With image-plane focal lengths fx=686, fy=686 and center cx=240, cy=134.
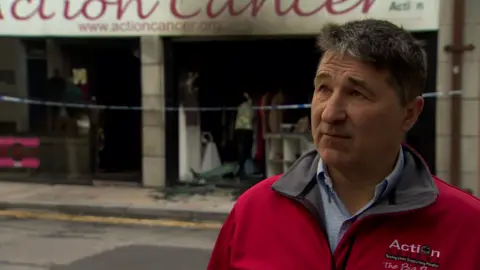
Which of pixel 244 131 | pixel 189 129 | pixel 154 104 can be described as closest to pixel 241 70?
pixel 244 131

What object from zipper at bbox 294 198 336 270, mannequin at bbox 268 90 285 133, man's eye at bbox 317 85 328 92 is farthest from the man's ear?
mannequin at bbox 268 90 285 133

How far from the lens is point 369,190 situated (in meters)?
1.87

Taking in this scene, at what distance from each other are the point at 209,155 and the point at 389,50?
10.5 metres

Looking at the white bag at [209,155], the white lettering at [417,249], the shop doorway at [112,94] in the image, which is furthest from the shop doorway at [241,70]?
the white lettering at [417,249]

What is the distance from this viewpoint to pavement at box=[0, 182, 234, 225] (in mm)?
9609

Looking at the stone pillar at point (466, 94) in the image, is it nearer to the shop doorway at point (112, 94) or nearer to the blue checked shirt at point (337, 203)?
the shop doorway at point (112, 94)

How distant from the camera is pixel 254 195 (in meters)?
2.02

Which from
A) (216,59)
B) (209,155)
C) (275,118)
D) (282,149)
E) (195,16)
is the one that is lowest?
(209,155)

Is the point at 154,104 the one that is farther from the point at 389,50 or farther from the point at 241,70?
the point at 389,50

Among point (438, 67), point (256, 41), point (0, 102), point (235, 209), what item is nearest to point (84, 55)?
point (0, 102)

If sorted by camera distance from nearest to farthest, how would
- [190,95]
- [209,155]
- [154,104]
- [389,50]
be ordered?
[389,50] < [154,104] < [190,95] < [209,155]

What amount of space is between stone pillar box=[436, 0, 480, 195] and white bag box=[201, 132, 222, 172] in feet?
12.8

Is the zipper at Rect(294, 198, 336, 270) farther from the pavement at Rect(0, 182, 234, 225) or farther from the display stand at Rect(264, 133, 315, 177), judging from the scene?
the display stand at Rect(264, 133, 315, 177)

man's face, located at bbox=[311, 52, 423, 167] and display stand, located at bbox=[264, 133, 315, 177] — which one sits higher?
man's face, located at bbox=[311, 52, 423, 167]
